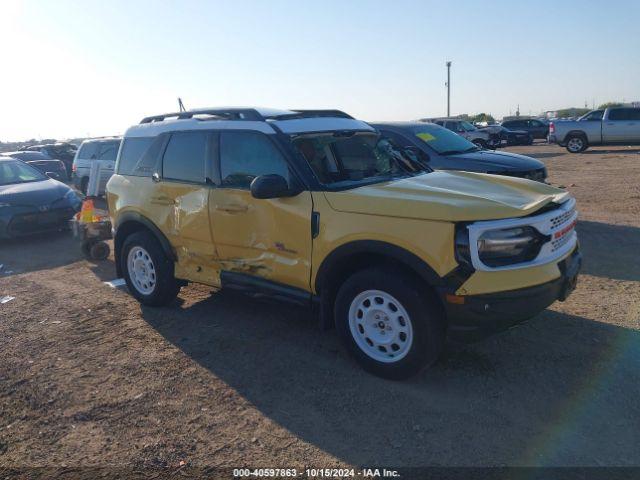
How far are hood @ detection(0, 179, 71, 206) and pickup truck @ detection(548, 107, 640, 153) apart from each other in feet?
68.9

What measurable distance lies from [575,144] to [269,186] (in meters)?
23.4

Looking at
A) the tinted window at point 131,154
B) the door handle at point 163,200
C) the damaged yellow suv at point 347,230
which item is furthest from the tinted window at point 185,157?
the tinted window at point 131,154

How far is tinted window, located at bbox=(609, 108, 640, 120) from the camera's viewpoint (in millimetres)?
22545

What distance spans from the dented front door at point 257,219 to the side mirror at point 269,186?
0.17 m

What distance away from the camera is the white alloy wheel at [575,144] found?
24.0 m

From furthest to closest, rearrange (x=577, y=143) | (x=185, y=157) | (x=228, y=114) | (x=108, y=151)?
1. (x=577, y=143)
2. (x=108, y=151)
3. (x=185, y=157)
4. (x=228, y=114)

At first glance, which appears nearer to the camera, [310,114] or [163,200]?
[310,114]

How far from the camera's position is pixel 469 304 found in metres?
3.55

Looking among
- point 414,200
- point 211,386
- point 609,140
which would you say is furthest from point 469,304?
point 609,140

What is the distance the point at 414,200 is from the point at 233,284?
196 centimetres

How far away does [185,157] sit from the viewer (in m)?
5.32

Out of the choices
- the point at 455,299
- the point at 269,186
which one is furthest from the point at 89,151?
the point at 455,299

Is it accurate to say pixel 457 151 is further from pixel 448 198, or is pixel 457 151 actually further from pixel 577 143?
pixel 577 143

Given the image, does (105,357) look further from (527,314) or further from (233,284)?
(527,314)
